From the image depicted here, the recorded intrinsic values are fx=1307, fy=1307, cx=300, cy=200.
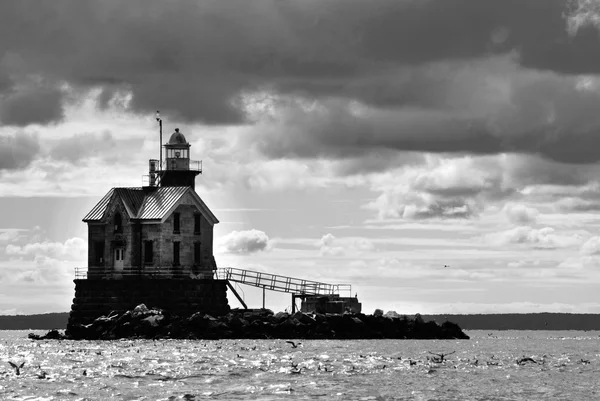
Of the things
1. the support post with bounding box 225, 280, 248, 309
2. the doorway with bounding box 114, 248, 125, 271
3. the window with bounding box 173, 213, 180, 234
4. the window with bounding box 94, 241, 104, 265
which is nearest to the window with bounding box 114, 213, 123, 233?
the doorway with bounding box 114, 248, 125, 271

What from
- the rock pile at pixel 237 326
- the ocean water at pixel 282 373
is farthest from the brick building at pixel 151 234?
the ocean water at pixel 282 373

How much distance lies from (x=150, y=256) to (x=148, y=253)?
0.76 ft

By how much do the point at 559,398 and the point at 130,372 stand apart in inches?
636

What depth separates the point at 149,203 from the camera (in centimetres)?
8181

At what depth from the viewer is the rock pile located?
2953 inches

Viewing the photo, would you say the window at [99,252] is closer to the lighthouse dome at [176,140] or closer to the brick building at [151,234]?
the brick building at [151,234]

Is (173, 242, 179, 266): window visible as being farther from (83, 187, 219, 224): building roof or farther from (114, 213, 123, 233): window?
(114, 213, 123, 233): window

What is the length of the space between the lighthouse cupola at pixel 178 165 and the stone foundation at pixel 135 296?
7874 mm

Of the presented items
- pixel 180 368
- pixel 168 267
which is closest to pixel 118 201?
pixel 168 267

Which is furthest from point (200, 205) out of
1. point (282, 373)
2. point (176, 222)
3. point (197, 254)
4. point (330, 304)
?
point (282, 373)

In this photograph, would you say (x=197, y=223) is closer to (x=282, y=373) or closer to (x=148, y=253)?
(x=148, y=253)

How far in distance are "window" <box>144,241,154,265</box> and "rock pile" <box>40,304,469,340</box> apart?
A: 4117mm

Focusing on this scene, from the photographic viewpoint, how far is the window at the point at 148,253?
8000 cm

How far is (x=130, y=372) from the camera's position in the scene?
48.8 metres
